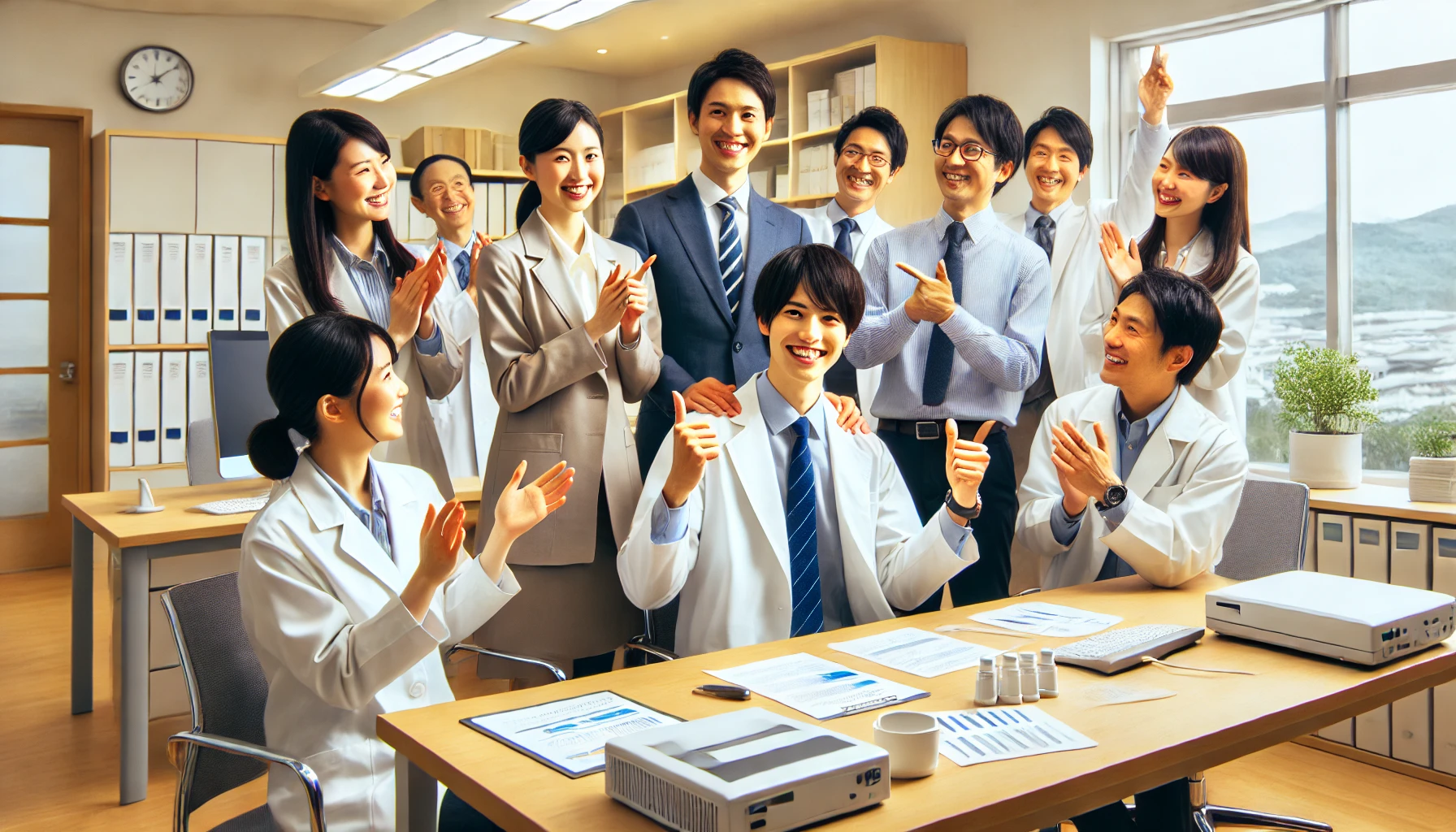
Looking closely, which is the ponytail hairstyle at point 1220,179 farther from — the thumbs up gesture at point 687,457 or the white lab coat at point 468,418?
the white lab coat at point 468,418

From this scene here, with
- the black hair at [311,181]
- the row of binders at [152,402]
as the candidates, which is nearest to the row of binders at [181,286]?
the row of binders at [152,402]

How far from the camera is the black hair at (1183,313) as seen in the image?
2221mm

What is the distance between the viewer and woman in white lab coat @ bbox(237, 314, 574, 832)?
154 centimetres

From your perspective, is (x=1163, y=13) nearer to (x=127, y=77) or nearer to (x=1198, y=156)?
(x=1198, y=156)

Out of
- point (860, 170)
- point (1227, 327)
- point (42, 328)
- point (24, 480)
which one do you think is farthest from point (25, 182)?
point (1227, 327)

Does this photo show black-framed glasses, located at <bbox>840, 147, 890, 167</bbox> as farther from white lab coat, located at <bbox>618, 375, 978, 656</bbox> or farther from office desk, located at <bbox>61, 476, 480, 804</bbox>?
office desk, located at <bbox>61, 476, 480, 804</bbox>

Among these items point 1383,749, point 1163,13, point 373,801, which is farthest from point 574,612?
point 1163,13

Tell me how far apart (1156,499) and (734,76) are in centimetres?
130

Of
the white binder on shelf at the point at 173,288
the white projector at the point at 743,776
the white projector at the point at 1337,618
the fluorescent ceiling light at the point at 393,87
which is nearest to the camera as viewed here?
the white projector at the point at 743,776

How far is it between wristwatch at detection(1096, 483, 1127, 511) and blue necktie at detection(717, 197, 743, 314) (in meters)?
0.90

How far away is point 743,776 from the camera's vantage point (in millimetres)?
1049

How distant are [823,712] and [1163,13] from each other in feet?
13.4

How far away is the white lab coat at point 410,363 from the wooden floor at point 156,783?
1.09 m

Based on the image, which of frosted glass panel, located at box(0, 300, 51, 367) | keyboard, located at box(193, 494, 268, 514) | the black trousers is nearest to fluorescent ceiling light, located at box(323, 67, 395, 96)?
frosted glass panel, located at box(0, 300, 51, 367)
